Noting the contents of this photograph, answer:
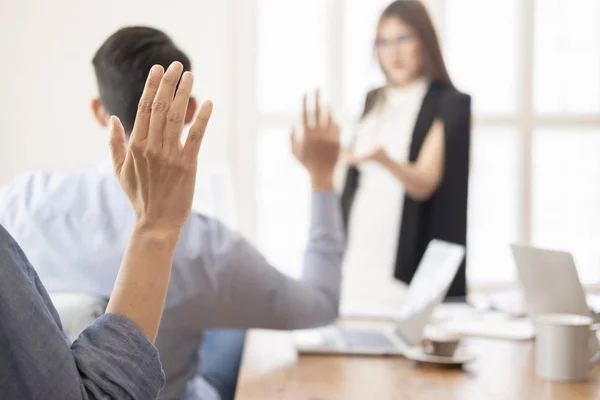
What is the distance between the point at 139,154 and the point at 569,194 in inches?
134

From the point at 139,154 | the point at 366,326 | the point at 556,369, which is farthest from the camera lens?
the point at 366,326

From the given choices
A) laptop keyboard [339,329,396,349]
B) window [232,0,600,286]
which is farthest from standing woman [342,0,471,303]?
laptop keyboard [339,329,396,349]

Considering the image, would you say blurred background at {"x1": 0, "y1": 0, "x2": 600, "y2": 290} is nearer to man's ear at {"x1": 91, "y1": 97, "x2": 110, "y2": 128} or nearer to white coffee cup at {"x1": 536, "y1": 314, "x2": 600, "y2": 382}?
man's ear at {"x1": 91, "y1": 97, "x2": 110, "y2": 128}

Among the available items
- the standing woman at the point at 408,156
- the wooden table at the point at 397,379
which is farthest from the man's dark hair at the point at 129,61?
the standing woman at the point at 408,156

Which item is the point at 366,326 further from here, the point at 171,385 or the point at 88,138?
the point at 88,138

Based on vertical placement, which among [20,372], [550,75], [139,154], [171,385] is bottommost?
[171,385]

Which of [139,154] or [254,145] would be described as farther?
[254,145]

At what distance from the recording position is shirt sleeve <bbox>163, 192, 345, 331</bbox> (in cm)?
150

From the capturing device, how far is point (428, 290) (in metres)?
1.72

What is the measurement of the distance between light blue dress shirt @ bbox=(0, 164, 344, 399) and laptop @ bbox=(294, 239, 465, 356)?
0.41ft

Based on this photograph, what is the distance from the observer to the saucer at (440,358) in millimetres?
1533

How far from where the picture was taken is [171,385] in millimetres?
1555

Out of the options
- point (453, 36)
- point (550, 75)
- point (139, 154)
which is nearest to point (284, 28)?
point (453, 36)

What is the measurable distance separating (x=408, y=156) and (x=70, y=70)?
63.6 inches
